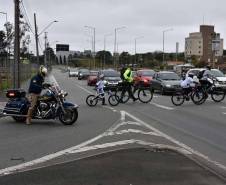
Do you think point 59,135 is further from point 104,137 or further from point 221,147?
point 221,147

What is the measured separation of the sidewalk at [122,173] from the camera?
7531 millimetres

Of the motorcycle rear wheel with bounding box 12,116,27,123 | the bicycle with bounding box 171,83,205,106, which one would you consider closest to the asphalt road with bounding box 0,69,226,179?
the motorcycle rear wheel with bounding box 12,116,27,123

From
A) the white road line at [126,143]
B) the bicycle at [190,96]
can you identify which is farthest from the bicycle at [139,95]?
the white road line at [126,143]

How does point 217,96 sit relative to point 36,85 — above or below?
below

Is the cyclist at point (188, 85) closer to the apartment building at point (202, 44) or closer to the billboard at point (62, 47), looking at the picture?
the billboard at point (62, 47)

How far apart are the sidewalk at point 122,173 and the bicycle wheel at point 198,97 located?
14754 mm

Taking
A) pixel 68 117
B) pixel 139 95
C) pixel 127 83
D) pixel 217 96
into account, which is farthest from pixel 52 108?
pixel 217 96

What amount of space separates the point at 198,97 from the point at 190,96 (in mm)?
456

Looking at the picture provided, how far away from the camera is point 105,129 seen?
47.5 ft

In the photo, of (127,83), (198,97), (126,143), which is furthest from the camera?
(127,83)

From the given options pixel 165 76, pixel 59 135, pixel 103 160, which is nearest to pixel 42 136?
pixel 59 135

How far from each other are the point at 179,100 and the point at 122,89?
2714mm

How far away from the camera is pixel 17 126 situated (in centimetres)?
1545

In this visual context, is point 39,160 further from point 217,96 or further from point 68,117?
point 217,96
